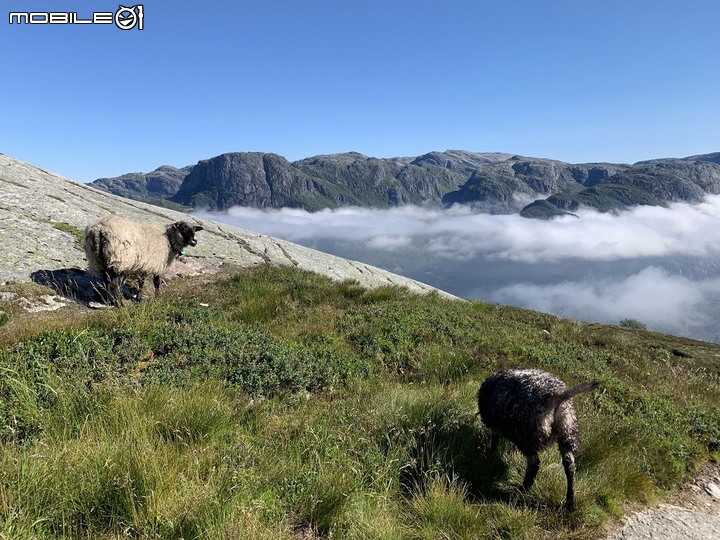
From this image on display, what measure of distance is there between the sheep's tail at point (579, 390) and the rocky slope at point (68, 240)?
1285 cm

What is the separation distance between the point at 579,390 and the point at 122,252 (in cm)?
1283

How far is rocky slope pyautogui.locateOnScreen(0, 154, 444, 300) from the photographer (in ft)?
43.2

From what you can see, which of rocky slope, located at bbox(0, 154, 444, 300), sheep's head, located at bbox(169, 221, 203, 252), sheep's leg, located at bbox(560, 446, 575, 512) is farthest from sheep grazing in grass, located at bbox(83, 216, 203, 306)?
sheep's leg, located at bbox(560, 446, 575, 512)

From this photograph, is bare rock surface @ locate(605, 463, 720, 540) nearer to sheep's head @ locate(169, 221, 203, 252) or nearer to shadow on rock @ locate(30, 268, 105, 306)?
shadow on rock @ locate(30, 268, 105, 306)

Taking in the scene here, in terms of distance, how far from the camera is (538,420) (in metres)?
5.27

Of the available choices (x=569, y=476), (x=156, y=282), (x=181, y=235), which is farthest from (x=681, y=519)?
(x=181, y=235)

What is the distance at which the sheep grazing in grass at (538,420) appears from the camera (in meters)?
5.23

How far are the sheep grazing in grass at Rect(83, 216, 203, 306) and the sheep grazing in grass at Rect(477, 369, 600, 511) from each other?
1030 centimetres

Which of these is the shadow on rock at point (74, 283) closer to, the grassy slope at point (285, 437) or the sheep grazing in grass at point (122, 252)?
the sheep grazing in grass at point (122, 252)

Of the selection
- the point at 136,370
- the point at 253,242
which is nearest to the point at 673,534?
the point at 136,370

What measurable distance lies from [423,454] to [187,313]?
7.04 meters

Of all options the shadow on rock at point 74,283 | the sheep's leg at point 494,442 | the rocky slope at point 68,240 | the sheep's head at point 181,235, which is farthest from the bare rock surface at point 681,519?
the sheep's head at point 181,235

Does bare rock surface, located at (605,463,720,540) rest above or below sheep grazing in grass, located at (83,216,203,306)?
below

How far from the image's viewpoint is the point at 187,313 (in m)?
10.1
